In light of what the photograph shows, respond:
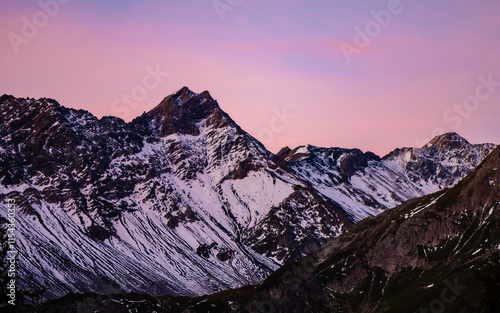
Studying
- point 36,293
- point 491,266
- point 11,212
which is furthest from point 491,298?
point 11,212

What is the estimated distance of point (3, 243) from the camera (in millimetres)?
70688

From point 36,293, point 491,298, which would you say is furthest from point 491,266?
point 36,293

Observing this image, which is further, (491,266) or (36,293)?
(491,266)

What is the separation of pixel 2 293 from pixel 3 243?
185 inches

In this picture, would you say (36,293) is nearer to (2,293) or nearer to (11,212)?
(2,293)

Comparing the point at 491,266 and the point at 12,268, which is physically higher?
the point at 12,268

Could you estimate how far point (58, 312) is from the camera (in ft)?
275

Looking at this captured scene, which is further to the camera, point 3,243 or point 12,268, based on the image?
point 12,268

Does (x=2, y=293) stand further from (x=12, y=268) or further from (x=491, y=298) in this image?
(x=491, y=298)

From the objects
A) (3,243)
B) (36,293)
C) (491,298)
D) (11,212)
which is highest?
(11,212)

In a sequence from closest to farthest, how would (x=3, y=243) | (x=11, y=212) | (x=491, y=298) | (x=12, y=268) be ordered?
(x=3, y=243) → (x=12, y=268) → (x=491, y=298) → (x=11, y=212)

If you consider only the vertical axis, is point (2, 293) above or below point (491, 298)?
above

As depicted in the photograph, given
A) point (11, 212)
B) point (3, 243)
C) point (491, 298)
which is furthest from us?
point (11, 212)

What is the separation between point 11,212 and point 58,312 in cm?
5829
